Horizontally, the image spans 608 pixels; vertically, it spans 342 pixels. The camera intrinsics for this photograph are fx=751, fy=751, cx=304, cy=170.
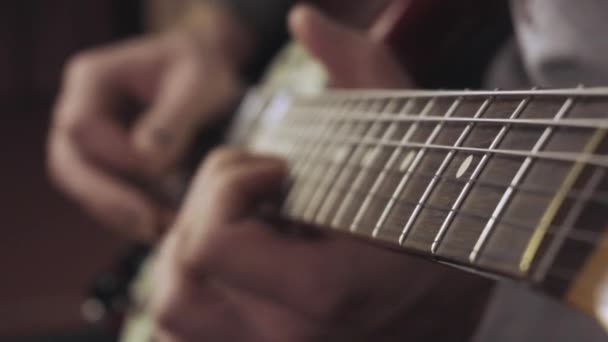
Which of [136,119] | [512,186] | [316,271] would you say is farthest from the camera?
[136,119]

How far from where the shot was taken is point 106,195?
0.86m

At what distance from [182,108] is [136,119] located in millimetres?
140

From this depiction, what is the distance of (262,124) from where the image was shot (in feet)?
2.43

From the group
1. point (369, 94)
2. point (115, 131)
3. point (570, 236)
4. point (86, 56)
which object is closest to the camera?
point (570, 236)

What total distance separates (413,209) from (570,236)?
0.08 m

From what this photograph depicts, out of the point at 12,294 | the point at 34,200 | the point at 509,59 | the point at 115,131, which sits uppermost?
the point at 509,59

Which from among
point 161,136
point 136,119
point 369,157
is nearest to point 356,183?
point 369,157

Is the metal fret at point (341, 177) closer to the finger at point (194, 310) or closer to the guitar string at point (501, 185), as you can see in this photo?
the guitar string at point (501, 185)

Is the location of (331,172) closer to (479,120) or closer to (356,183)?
(356,183)

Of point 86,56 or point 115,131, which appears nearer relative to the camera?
point 115,131

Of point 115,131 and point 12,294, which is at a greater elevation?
point 115,131

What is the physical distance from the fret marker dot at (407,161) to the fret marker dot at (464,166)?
0.05m

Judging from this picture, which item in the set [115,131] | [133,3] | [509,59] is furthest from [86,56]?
[133,3]

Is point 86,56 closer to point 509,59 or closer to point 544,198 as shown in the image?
point 509,59
